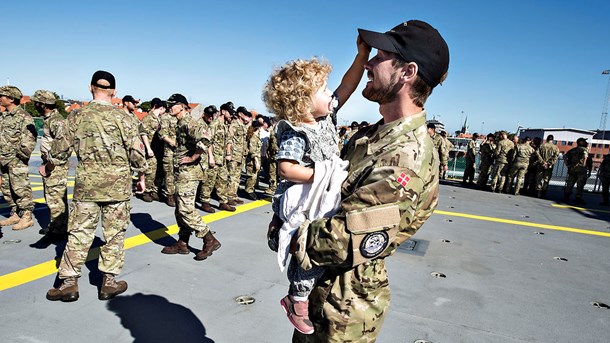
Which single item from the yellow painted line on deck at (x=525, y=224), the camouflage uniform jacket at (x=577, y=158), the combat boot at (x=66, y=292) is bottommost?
the combat boot at (x=66, y=292)

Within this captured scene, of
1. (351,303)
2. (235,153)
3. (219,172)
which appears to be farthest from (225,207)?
(351,303)

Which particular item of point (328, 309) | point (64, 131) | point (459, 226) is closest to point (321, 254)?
point (328, 309)

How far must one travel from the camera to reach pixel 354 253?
112cm

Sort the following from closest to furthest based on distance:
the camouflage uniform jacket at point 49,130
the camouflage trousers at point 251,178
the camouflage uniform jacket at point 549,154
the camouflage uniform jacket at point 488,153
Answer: the camouflage uniform jacket at point 49,130
the camouflage trousers at point 251,178
the camouflage uniform jacket at point 549,154
the camouflage uniform jacket at point 488,153

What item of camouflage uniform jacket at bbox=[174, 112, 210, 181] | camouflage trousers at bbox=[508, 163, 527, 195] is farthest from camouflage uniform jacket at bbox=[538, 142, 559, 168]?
camouflage uniform jacket at bbox=[174, 112, 210, 181]

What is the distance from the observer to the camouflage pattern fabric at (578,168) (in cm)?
906

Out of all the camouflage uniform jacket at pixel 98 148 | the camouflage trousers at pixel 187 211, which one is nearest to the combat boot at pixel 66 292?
the camouflage uniform jacket at pixel 98 148

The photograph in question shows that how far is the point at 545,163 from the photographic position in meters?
9.64

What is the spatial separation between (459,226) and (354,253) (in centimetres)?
554

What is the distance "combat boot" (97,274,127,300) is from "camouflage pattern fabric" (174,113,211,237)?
1.04 metres

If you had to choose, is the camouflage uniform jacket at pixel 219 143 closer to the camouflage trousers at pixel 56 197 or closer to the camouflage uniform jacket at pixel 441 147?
the camouflage trousers at pixel 56 197

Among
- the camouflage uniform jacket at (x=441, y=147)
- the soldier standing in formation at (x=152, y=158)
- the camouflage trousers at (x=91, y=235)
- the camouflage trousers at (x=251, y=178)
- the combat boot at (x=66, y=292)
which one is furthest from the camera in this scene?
the camouflage uniform jacket at (x=441, y=147)

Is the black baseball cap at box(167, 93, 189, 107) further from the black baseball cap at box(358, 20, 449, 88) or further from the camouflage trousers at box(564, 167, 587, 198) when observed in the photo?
the camouflage trousers at box(564, 167, 587, 198)

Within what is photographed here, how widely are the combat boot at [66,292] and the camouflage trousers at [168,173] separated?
12.4ft
